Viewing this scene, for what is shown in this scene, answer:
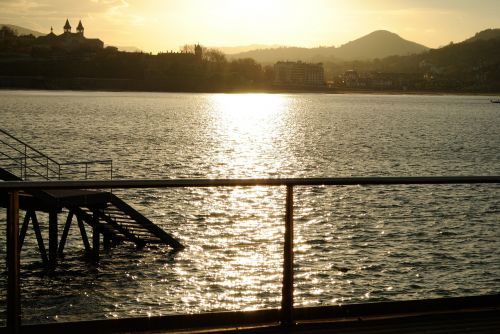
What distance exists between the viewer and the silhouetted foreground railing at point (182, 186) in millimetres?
5273

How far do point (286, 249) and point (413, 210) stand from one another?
1545 millimetres

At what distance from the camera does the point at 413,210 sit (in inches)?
274

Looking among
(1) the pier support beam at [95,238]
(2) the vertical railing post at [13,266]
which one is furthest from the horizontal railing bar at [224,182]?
(1) the pier support beam at [95,238]

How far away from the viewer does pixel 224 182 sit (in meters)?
5.69

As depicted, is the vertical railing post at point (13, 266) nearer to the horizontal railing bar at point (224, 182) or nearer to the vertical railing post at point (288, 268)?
the horizontal railing bar at point (224, 182)

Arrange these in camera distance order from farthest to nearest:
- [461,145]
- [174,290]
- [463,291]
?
1. [461,145]
2. [174,290]
3. [463,291]

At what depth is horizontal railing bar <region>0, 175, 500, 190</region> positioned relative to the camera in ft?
17.2

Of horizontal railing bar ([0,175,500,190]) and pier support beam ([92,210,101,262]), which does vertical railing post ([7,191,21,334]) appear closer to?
horizontal railing bar ([0,175,500,190])

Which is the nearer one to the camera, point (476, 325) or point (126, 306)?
point (476, 325)

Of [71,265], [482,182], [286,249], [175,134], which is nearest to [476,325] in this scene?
[482,182]

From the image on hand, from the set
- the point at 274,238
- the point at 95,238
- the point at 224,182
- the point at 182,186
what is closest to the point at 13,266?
the point at 182,186

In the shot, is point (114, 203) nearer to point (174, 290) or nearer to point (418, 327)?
point (174, 290)

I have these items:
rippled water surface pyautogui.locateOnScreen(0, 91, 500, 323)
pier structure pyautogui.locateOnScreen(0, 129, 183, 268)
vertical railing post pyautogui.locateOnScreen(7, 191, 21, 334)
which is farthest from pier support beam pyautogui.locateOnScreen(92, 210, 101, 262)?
vertical railing post pyautogui.locateOnScreen(7, 191, 21, 334)

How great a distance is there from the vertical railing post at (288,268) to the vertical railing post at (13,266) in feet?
6.45
